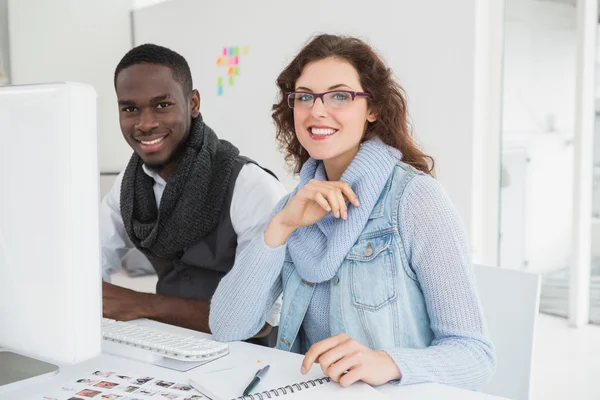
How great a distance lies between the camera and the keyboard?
1065 millimetres

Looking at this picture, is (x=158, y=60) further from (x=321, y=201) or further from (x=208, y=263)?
(x=321, y=201)

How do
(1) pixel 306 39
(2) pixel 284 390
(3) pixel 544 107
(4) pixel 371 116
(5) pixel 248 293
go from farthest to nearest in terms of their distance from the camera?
(1) pixel 306 39 < (3) pixel 544 107 < (4) pixel 371 116 < (5) pixel 248 293 < (2) pixel 284 390

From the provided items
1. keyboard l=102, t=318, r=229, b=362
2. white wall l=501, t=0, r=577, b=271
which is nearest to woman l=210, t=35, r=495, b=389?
keyboard l=102, t=318, r=229, b=362

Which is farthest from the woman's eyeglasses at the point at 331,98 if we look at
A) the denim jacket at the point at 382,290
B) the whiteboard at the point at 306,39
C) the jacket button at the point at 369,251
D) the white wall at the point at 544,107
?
the white wall at the point at 544,107

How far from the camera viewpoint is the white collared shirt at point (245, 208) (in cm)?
171

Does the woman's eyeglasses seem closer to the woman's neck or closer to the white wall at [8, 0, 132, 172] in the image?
the woman's neck

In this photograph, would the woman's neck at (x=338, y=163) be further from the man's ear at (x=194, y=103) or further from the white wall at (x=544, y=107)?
the white wall at (x=544, y=107)

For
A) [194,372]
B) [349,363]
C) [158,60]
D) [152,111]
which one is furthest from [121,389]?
[158,60]

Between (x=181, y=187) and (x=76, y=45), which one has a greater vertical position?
(x=76, y=45)

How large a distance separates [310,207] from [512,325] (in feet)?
1.70

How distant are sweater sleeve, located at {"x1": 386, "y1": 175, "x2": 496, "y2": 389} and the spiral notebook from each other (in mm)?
114

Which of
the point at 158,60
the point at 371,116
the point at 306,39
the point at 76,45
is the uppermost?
the point at 76,45

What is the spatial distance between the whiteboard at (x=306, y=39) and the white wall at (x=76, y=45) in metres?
0.25

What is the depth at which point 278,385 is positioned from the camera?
0.95m
